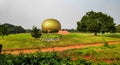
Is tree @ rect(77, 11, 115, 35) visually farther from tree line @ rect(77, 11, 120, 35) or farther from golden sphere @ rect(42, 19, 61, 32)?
golden sphere @ rect(42, 19, 61, 32)

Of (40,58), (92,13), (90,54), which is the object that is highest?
(92,13)

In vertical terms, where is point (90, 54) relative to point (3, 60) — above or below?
below

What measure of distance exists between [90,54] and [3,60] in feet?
53.3

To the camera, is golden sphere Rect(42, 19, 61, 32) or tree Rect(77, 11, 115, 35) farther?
golden sphere Rect(42, 19, 61, 32)

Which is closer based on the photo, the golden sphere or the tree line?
the tree line

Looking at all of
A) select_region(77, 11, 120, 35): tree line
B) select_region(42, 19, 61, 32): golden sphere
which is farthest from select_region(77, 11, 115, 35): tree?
select_region(42, 19, 61, 32): golden sphere

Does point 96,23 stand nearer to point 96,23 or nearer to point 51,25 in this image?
point 96,23

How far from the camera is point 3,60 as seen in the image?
9.66 meters

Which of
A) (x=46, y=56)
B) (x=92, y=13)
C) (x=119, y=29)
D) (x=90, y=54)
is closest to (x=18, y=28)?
(x=119, y=29)

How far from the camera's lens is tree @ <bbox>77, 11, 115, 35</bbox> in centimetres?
7125

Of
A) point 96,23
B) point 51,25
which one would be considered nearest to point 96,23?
point 96,23

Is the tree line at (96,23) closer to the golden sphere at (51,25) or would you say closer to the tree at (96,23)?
the tree at (96,23)

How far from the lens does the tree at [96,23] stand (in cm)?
7125

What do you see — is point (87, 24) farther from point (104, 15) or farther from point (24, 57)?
point (24, 57)
